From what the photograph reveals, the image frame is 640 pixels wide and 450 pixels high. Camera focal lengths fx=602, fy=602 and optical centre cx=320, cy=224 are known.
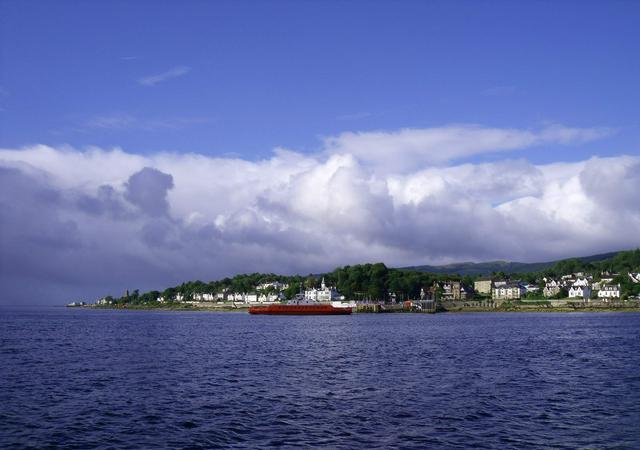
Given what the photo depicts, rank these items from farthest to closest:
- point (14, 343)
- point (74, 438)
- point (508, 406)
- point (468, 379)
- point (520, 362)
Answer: point (14, 343), point (520, 362), point (468, 379), point (508, 406), point (74, 438)

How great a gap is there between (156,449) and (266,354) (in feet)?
131

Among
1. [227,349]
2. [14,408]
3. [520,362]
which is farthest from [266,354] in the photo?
[14,408]

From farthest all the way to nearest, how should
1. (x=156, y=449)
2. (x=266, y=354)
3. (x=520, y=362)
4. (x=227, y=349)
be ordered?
(x=227, y=349), (x=266, y=354), (x=520, y=362), (x=156, y=449)

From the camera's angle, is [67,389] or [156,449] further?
[67,389]

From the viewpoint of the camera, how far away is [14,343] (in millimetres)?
81312

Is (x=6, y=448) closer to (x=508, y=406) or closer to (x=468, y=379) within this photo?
(x=508, y=406)

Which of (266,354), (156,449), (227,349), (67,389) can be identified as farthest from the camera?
(227,349)

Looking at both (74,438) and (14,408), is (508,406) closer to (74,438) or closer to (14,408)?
(74,438)

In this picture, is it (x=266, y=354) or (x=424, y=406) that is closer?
(x=424, y=406)

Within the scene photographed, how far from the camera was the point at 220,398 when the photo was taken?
120 ft

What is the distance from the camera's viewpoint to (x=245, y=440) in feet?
85.5

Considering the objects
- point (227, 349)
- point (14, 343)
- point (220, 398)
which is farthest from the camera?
point (14, 343)

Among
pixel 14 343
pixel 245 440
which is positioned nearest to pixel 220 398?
pixel 245 440

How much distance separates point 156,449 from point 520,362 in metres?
38.0
